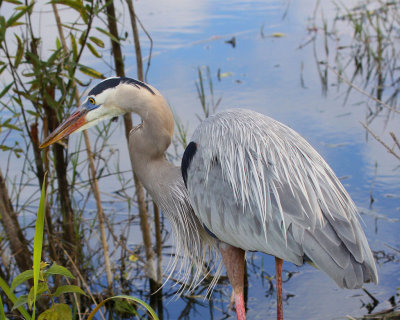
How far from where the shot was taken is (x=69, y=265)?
139 inches

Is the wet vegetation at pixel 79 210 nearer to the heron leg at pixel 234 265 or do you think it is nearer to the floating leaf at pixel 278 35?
the heron leg at pixel 234 265

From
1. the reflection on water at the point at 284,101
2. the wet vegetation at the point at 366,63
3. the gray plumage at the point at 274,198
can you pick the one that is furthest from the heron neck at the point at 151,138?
the wet vegetation at the point at 366,63

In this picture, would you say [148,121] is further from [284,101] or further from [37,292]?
[284,101]

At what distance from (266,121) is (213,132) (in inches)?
10.0

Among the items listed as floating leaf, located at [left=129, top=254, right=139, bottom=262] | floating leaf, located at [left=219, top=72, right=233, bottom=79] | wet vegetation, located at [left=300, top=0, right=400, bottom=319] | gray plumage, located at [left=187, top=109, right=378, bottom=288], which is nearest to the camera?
gray plumage, located at [left=187, top=109, right=378, bottom=288]

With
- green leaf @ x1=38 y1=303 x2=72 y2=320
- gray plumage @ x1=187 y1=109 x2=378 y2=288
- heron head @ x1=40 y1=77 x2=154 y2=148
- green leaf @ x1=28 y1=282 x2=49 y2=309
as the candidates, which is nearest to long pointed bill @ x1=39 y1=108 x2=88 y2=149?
heron head @ x1=40 y1=77 x2=154 y2=148

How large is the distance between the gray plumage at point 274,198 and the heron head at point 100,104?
35 centimetres

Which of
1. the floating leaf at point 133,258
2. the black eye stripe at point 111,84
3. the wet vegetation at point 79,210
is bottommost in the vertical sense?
the floating leaf at point 133,258

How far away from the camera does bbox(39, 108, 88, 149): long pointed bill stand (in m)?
2.66

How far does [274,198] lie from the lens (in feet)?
7.66

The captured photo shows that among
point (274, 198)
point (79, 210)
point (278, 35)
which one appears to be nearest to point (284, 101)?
point (278, 35)

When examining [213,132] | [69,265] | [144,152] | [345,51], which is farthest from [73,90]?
[345,51]

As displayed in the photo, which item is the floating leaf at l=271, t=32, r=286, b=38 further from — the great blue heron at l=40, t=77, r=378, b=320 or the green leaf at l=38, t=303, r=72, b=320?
the green leaf at l=38, t=303, r=72, b=320

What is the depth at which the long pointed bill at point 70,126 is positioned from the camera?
2662mm
